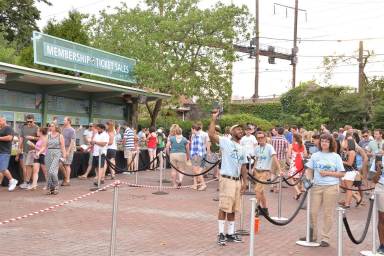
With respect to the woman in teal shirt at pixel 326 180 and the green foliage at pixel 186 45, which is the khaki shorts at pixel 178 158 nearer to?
the woman in teal shirt at pixel 326 180

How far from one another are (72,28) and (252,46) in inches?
580

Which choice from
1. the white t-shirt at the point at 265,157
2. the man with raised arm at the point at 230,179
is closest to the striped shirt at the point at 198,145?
the white t-shirt at the point at 265,157

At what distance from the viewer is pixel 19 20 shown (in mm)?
39969

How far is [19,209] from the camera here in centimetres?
1070

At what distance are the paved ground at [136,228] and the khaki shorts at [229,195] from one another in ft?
1.90

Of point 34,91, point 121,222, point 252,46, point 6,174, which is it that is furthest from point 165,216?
point 252,46

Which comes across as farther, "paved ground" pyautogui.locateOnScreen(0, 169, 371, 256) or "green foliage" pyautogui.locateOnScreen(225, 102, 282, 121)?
"green foliage" pyautogui.locateOnScreen(225, 102, 282, 121)

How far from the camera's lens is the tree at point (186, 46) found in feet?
90.4

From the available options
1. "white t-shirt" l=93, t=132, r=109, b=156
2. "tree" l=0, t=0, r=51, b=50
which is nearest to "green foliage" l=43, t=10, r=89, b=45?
"tree" l=0, t=0, r=51, b=50

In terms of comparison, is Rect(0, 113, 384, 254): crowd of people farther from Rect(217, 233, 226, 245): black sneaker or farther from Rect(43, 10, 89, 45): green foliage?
Rect(43, 10, 89, 45): green foliage

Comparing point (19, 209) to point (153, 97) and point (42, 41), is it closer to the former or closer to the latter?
point (42, 41)

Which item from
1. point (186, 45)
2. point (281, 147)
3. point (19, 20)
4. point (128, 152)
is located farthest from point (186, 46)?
point (19, 20)

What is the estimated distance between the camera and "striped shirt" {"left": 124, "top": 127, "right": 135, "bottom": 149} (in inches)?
716

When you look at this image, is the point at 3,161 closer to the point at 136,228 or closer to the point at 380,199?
the point at 136,228
